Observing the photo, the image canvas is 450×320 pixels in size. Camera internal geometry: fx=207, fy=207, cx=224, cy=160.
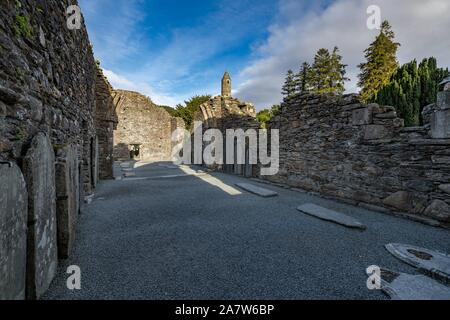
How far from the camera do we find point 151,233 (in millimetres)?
3389

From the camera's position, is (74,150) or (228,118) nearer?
(74,150)

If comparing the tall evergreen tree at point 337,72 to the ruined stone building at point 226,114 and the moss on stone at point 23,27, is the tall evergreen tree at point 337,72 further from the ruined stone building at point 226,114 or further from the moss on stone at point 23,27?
the moss on stone at point 23,27

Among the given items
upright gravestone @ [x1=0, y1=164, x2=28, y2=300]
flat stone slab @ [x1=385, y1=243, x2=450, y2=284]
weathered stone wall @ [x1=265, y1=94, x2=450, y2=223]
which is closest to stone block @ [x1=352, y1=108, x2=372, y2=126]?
weathered stone wall @ [x1=265, y1=94, x2=450, y2=223]

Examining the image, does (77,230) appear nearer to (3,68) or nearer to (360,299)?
(3,68)

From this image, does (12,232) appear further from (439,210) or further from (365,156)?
(365,156)

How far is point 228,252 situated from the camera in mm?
2777

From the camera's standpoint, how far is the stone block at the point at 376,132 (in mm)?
A: 4527

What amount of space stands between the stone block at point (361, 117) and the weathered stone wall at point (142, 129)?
19.3 meters

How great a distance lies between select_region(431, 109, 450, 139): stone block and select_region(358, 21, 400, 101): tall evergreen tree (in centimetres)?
2066

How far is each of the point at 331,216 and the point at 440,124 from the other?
2.45 m

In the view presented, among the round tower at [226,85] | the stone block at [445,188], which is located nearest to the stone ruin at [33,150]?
Result: the stone block at [445,188]

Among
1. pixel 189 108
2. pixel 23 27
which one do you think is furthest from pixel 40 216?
pixel 189 108
